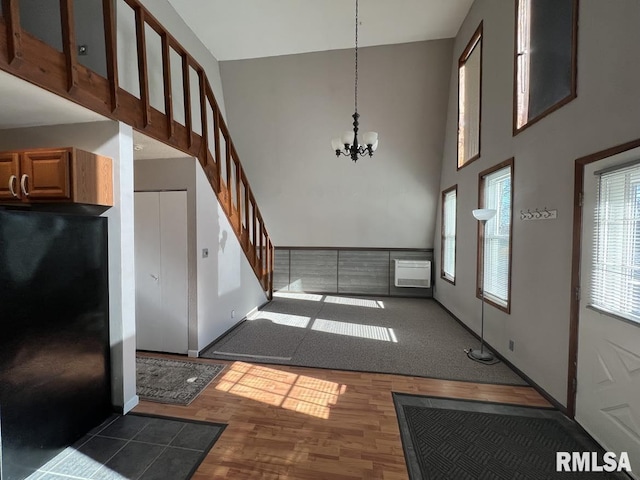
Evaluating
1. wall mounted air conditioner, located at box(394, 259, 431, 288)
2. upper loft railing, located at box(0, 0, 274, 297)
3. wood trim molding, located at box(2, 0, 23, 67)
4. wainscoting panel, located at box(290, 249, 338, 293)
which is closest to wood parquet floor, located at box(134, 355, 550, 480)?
upper loft railing, located at box(0, 0, 274, 297)

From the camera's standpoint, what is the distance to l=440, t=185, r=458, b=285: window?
539 centimetres

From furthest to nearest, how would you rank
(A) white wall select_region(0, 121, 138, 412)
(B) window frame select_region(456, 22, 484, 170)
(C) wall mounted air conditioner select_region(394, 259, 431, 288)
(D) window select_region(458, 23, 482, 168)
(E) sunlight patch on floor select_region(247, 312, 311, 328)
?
1. (C) wall mounted air conditioner select_region(394, 259, 431, 288)
2. (E) sunlight patch on floor select_region(247, 312, 311, 328)
3. (D) window select_region(458, 23, 482, 168)
4. (B) window frame select_region(456, 22, 484, 170)
5. (A) white wall select_region(0, 121, 138, 412)

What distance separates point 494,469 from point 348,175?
500 cm

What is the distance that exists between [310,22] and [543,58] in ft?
9.98

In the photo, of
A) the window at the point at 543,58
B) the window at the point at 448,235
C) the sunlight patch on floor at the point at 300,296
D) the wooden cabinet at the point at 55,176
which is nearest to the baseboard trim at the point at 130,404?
the wooden cabinet at the point at 55,176

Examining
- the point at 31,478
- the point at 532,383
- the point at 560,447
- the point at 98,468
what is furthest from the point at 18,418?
the point at 532,383

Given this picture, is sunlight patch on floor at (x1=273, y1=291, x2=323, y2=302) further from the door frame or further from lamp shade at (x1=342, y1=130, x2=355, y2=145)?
the door frame

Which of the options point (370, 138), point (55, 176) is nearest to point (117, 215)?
point (55, 176)

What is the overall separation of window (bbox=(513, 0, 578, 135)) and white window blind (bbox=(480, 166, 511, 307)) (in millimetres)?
713

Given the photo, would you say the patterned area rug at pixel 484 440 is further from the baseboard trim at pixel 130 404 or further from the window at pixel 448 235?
the window at pixel 448 235

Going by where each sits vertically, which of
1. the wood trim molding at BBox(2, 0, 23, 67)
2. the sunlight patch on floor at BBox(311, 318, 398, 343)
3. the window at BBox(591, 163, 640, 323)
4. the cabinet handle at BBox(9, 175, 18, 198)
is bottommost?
the sunlight patch on floor at BBox(311, 318, 398, 343)

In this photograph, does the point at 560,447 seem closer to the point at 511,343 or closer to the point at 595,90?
the point at 511,343

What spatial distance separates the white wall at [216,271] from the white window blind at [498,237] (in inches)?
141

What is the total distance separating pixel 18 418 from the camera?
1681mm
